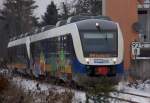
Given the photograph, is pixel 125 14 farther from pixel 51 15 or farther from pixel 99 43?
pixel 51 15

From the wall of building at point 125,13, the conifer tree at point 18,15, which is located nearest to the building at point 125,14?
the wall of building at point 125,13

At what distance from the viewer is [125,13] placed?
164ft

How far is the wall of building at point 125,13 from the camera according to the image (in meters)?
48.8

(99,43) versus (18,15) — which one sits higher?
(18,15)

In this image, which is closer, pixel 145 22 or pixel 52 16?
pixel 145 22

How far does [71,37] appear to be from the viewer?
25.8m

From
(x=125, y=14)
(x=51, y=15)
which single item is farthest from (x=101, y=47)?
(x=51, y=15)

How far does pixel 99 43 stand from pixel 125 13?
24.8m

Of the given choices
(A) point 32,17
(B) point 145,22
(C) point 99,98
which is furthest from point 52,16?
(C) point 99,98

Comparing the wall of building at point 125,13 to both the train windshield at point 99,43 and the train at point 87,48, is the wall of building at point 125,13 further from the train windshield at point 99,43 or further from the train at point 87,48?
the train windshield at point 99,43

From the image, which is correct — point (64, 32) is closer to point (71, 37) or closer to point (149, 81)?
point (71, 37)

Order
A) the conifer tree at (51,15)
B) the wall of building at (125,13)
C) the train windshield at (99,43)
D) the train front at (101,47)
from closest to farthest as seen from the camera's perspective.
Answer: the train front at (101,47)
the train windshield at (99,43)
the wall of building at (125,13)
the conifer tree at (51,15)

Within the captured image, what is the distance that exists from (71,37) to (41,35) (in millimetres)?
8502

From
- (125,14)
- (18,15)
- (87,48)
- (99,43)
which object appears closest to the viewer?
(87,48)
